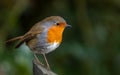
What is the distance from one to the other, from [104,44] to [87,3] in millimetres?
537

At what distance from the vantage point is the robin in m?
3.98

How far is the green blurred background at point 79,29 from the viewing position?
233 inches

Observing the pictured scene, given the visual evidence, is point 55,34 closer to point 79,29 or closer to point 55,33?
point 55,33

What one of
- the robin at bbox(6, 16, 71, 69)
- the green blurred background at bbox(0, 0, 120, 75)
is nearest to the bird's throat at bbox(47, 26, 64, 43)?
the robin at bbox(6, 16, 71, 69)

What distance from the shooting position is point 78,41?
626 cm

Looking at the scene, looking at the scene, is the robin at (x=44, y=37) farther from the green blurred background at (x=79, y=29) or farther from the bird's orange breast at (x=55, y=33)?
Answer: the green blurred background at (x=79, y=29)

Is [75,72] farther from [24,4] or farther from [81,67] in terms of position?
[24,4]

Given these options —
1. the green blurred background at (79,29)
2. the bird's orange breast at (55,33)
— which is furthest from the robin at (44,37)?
the green blurred background at (79,29)

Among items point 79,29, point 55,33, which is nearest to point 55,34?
point 55,33

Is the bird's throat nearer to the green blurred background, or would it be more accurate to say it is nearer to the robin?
the robin

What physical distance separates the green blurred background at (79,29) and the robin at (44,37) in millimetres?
1506

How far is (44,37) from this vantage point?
4156 millimetres

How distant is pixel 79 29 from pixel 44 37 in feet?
6.97

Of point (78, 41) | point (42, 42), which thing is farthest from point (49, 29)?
point (78, 41)
